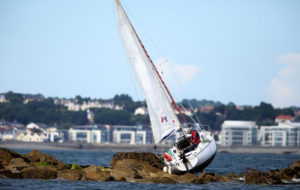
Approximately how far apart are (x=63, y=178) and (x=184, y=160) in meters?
6.47

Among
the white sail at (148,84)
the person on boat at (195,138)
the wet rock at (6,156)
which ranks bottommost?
the wet rock at (6,156)

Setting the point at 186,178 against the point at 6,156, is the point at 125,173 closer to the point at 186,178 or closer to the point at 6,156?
the point at 186,178

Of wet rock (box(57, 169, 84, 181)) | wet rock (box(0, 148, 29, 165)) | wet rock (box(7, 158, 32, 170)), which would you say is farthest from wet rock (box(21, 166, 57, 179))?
wet rock (box(0, 148, 29, 165))

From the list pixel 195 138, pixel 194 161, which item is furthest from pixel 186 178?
pixel 195 138

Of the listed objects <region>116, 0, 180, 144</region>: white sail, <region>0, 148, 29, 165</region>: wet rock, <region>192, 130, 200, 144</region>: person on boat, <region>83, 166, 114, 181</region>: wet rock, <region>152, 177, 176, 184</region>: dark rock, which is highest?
<region>116, 0, 180, 144</region>: white sail

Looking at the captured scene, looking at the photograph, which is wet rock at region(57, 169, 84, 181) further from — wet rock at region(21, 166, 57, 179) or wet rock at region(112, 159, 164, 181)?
wet rock at region(112, 159, 164, 181)

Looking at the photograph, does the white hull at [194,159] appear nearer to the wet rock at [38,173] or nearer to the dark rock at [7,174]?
the wet rock at [38,173]

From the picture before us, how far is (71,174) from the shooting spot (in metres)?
37.9

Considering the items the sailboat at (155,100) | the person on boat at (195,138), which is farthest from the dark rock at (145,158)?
the person on boat at (195,138)

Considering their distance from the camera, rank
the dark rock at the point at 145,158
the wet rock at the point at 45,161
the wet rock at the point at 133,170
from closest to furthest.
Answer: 1. the wet rock at the point at 133,170
2. the dark rock at the point at 145,158
3. the wet rock at the point at 45,161

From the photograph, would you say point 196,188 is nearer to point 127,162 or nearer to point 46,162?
point 127,162

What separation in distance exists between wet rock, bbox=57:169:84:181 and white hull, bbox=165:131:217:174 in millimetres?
4705

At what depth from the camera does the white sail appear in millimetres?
39219

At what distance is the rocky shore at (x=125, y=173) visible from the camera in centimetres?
3738
